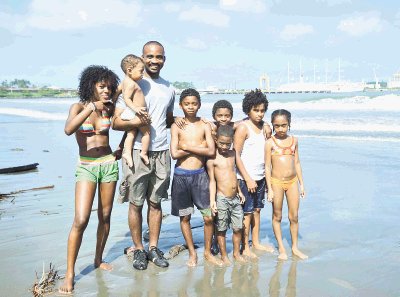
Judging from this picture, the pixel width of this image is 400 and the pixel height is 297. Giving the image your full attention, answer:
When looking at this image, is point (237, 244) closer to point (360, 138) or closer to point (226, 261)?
point (226, 261)

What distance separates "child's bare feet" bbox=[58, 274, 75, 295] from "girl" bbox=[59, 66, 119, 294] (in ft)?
0.03

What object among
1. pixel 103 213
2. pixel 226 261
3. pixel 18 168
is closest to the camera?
pixel 103 213

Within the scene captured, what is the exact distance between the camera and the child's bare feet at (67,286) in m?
3.74

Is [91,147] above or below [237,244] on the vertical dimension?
above

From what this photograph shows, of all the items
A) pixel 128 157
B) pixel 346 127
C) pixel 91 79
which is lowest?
pixel 346 127

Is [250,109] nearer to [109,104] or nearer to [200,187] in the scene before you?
[200,187]

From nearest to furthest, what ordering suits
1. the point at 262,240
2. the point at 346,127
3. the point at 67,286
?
1. the point at 67,286
2. the point at 262,240
3. the point at 346,127

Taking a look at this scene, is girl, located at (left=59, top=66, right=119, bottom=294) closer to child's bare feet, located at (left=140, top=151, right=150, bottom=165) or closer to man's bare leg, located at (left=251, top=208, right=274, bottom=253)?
child's bare feet, located at (left=140, top=151, right=150, bottom=165)

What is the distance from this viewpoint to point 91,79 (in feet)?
13.4

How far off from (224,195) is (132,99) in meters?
1.30

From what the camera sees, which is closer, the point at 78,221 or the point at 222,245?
the point at 78,221

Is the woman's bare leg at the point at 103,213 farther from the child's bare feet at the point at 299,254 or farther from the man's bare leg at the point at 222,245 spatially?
the child's bare feet at the point at 299,254

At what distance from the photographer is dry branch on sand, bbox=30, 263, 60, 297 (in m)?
3.70

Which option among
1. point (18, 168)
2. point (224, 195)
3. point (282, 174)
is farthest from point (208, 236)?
point (18, 168)
